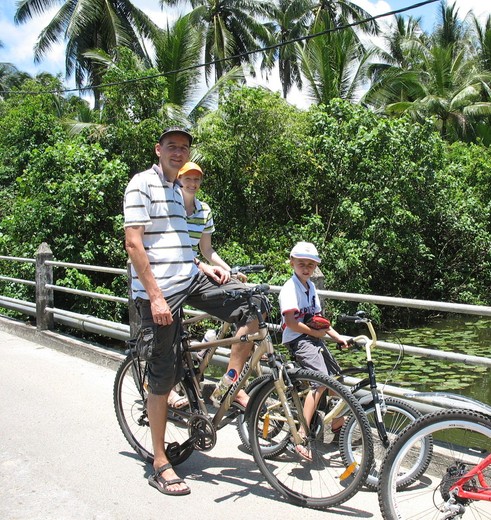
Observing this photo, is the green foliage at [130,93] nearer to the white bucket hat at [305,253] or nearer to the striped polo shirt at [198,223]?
the striped polo shirt at [198,223]

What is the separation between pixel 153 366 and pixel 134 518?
877mm

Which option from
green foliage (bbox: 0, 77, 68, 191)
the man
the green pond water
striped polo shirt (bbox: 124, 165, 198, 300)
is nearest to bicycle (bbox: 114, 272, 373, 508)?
the man

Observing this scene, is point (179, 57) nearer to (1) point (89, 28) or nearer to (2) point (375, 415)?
(1) point (89, 28)

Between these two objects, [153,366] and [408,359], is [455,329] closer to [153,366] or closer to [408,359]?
[408,359]

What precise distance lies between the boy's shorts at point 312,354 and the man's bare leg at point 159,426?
37.2 inches

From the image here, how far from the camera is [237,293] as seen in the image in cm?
391

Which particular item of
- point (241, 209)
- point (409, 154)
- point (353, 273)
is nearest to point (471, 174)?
point (409, 154)

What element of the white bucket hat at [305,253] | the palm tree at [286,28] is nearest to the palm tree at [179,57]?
the palm tree at [286,28]

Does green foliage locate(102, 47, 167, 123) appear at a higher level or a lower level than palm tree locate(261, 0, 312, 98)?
lower

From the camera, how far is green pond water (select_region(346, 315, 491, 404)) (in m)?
9.98

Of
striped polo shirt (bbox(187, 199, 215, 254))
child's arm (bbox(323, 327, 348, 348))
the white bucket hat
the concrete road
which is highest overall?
striped polo shirt (bbox(187, 199, 215, 254))

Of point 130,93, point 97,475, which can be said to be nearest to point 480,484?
point 97,475

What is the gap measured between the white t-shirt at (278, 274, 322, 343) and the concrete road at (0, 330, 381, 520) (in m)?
0.95

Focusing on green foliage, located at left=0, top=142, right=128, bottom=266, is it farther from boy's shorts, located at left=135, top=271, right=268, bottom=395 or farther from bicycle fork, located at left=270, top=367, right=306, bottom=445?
bicycle fork, located at left=270, top=367, right=306, bottom=445
